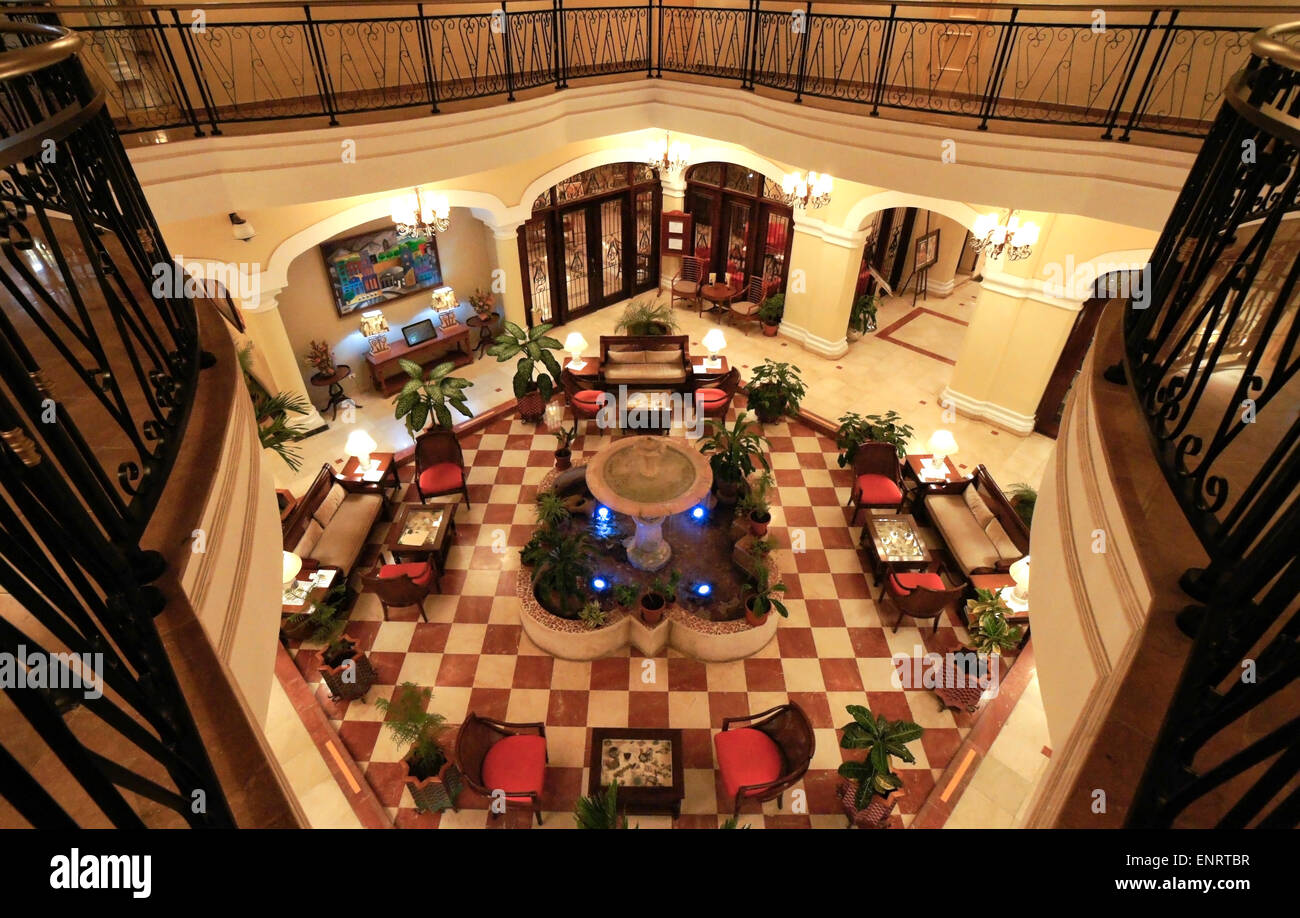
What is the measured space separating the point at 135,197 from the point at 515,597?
540cm

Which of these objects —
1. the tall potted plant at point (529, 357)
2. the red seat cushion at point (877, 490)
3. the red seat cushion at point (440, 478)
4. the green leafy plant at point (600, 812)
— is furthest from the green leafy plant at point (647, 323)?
the green leafy plant at point (600, 812)

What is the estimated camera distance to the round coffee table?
21.9 ft

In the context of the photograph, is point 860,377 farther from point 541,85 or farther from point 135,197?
point 135,197

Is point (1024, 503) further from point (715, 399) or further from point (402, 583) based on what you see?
point (402, 583)

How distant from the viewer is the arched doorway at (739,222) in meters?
12.6

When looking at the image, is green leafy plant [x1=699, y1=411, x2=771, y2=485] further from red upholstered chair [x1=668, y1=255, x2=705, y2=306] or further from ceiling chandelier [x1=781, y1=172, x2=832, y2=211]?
red upholstered chair [x1=668, y1=255, x2=705, y2=306]

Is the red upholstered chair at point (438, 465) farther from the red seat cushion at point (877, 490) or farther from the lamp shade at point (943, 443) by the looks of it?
the lamp shade at point (943, 443)

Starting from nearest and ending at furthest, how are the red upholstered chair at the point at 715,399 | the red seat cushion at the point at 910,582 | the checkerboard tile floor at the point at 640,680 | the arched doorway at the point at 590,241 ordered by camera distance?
the checkerboard tile floor at the point at 640,680
the red seat cushion at the point at 910,582
the red upholstered chair at the point at 715,399
the arched doorway at the point at 590,241

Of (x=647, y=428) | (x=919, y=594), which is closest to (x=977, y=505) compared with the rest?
(x=919, y=594)

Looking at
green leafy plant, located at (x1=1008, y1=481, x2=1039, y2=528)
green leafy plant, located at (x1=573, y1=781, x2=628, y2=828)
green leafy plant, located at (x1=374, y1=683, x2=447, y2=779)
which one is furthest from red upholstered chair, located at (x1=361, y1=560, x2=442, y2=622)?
green leafy plant, located at (x1=1008, y1=481, x2=1039, y2=528)

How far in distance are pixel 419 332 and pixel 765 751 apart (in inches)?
348

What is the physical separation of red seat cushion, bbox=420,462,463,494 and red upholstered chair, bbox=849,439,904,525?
5.12 meters

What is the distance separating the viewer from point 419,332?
37.1 feet

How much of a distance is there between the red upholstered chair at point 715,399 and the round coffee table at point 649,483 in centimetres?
220
